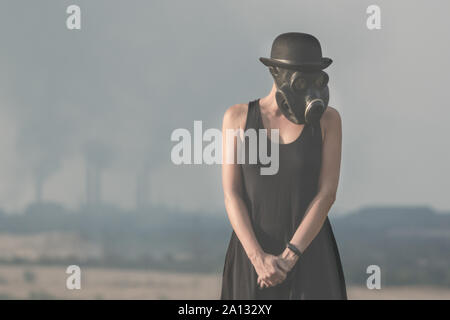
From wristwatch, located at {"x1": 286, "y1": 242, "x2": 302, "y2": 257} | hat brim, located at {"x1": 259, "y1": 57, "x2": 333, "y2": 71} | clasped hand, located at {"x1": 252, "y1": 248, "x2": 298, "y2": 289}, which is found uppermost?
hat brim, located at {"x1": 259, "y1": 57, "x2": 333, "y2": 71}

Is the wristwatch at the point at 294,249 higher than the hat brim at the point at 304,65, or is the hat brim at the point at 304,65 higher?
the hat brim at the point at 304,65

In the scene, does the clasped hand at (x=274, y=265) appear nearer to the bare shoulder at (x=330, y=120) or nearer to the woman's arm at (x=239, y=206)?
the woman's arm at (x=239, y=206)

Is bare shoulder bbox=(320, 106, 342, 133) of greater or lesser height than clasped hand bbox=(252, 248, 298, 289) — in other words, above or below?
above

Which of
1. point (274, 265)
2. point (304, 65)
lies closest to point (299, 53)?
point (304, 65)

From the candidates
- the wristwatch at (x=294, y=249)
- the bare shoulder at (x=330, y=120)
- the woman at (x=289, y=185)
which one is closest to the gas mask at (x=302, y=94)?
the woman at (x=289, y=185)

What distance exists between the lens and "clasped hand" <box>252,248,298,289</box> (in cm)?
562

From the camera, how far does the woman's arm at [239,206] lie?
5.63 meters

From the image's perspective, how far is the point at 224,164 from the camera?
5.72m

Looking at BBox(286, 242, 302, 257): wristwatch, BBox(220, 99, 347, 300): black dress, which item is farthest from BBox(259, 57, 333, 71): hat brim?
BBox(286, 242, 302, 257): wristwatch

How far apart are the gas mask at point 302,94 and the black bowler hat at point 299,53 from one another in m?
0.05

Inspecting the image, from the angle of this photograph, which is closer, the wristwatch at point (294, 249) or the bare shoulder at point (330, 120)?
the wristwatch at point (294, 249)

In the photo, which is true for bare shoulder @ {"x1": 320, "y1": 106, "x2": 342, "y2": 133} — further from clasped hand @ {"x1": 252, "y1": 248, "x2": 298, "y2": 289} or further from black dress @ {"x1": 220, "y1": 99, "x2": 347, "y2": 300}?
clasped hand @ {"x1": 252, "y1": 248, "x2": 298, "y2": 289}

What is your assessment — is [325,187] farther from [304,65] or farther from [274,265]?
[304,65]
